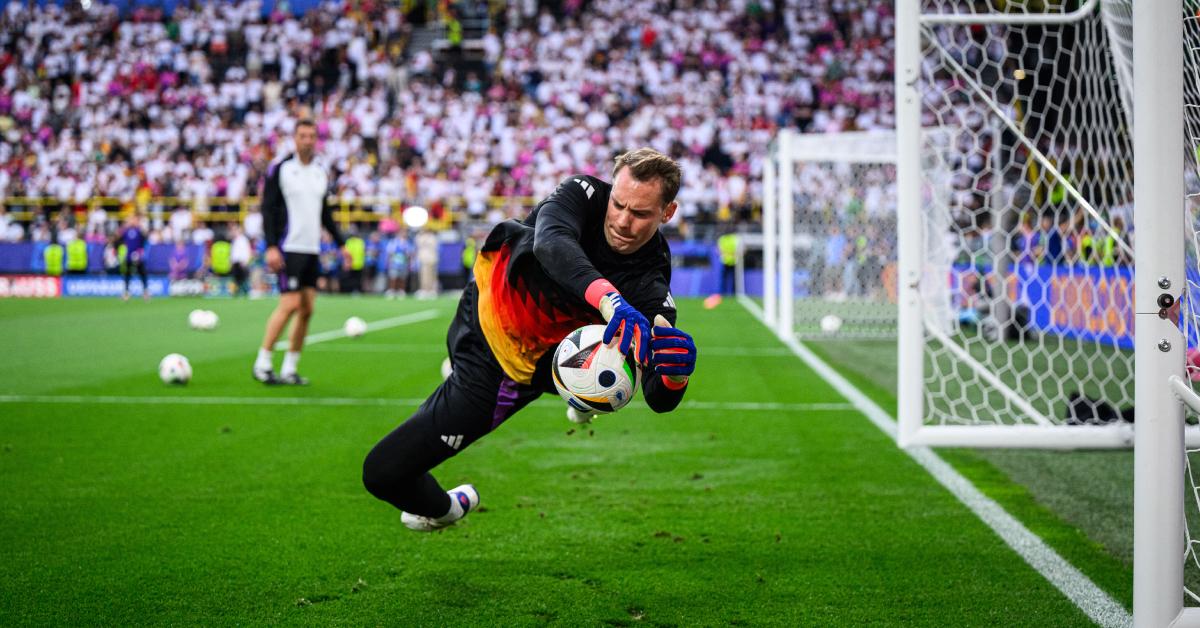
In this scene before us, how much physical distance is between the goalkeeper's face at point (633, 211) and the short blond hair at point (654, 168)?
0.06 feet

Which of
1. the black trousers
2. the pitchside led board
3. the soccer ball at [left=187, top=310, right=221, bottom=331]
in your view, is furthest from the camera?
the soccer ball at [left=187, top=310, right=221, bottom=331]

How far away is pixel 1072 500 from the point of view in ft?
17.3

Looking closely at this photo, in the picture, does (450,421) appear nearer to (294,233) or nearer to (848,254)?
(294,233)

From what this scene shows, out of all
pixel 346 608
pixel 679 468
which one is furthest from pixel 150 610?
pixel 679 468

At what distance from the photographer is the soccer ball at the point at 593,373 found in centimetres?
317

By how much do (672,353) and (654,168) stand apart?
710 mm

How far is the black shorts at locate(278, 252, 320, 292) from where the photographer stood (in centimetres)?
905

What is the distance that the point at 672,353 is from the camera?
308 centimetres

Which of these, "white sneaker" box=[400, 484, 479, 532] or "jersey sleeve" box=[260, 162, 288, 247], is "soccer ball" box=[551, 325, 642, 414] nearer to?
"white sneaker" box=[400, 484, 479, 532]

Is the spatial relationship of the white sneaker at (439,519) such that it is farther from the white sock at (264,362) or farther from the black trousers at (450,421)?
the white sock at (264,362)

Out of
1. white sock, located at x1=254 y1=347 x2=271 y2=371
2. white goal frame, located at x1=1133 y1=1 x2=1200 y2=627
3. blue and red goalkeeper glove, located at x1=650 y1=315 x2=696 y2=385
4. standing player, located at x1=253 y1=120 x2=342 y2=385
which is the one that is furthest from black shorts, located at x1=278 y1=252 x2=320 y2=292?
white goal frame, located at x1=1133 y1=1 x2=1200 y2=627

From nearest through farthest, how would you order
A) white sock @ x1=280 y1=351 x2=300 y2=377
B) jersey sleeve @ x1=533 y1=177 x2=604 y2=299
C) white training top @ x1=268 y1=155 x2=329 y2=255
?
jersey sleeve @ x1=533 y1=177 x2=604 y2=299 < white training top @ x1=268 y1=155 x2=329 y2=255 < white sock @ x1=280 y1=351 x2=300 y2=377

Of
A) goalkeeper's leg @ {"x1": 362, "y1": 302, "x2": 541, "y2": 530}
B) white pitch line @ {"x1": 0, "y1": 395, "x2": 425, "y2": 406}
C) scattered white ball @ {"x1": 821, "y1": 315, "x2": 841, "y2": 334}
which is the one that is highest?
goalkeeper's leg @ {"x1": 362, "y1": 302, "x2": 541, "y2": 530}

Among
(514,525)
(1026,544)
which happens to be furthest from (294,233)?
(1026,544)
